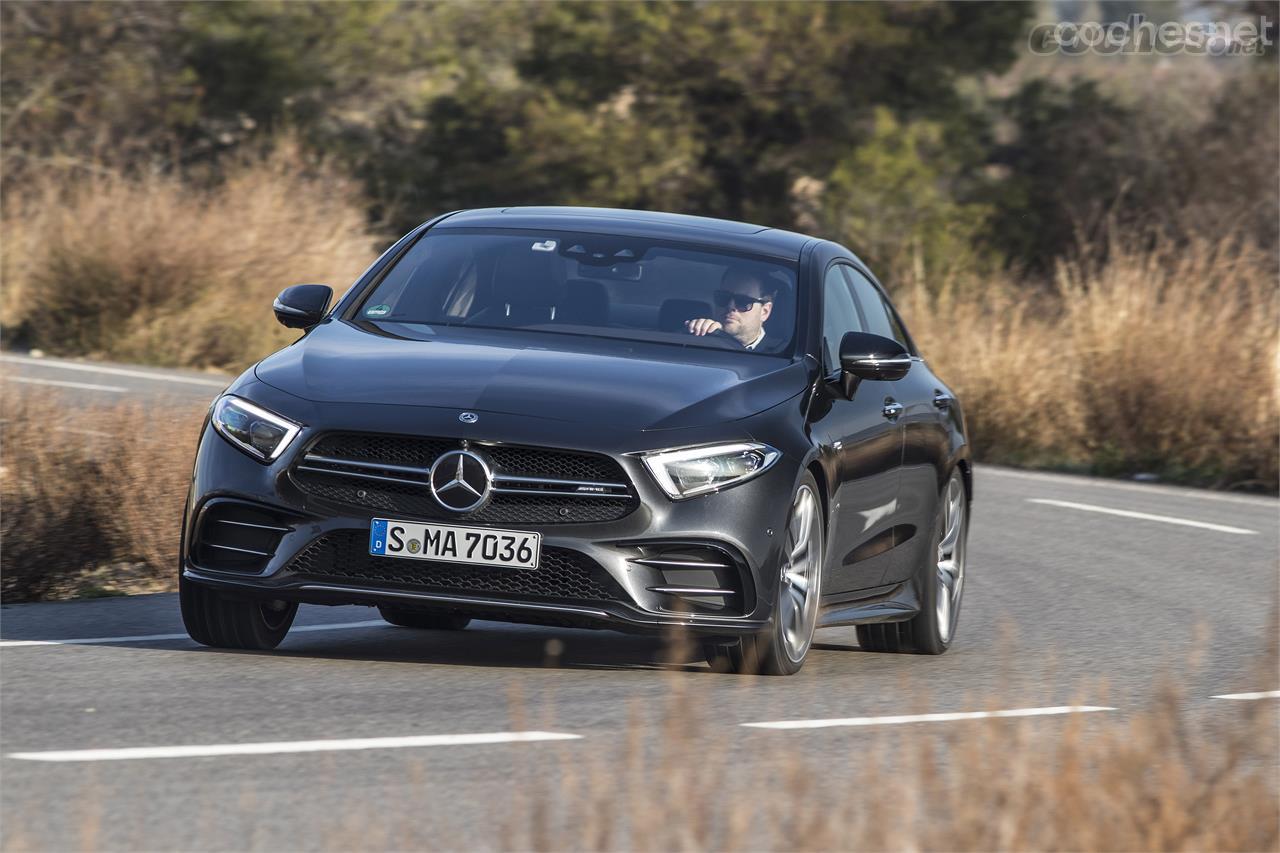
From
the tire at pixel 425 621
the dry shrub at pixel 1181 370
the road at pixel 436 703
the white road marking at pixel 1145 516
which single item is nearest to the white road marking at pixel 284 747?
the road at pixel 436 703

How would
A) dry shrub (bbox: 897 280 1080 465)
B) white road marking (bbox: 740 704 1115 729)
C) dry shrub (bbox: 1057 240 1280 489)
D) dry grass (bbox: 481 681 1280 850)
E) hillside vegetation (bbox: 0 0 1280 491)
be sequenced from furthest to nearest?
1. hillside vegetation (bbox: 0 0 1280 491)
2. dry shrub (bbox: 897 280 1080 465)
3. dry shrub (bbox: 1057 240 1280 489)
4. white road marking (bbox: 740 704 1115 729)
5. dry grass (bbox: 481 681 1280 850)

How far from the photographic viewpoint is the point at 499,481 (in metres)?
7.38

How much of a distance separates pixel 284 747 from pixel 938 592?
4.17 meters

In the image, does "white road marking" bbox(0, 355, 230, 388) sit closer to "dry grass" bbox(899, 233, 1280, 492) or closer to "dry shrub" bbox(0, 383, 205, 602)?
"dry grass" bbox(899, 233, 1280, 492)

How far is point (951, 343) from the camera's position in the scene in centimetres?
2298

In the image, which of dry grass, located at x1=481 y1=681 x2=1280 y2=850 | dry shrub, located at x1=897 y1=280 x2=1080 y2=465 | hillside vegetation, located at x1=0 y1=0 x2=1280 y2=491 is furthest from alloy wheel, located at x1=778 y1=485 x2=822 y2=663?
hillside vegetation, located at x1=0 y1=0 x2=1280 y2=491

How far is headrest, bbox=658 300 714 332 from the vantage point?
862 cm

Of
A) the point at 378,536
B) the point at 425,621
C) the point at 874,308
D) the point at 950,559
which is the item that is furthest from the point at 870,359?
the point at 425,621

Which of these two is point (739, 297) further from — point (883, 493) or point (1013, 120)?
point (1013, 120)

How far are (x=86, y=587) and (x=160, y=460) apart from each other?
0.67 metres

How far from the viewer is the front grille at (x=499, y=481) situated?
7.39 metres

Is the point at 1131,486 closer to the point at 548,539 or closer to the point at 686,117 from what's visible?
the point at 548,539

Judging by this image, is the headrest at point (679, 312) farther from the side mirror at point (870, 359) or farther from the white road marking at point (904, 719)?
the white road marking at point (904, 719)

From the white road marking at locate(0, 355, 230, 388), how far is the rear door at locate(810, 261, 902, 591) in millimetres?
11844
